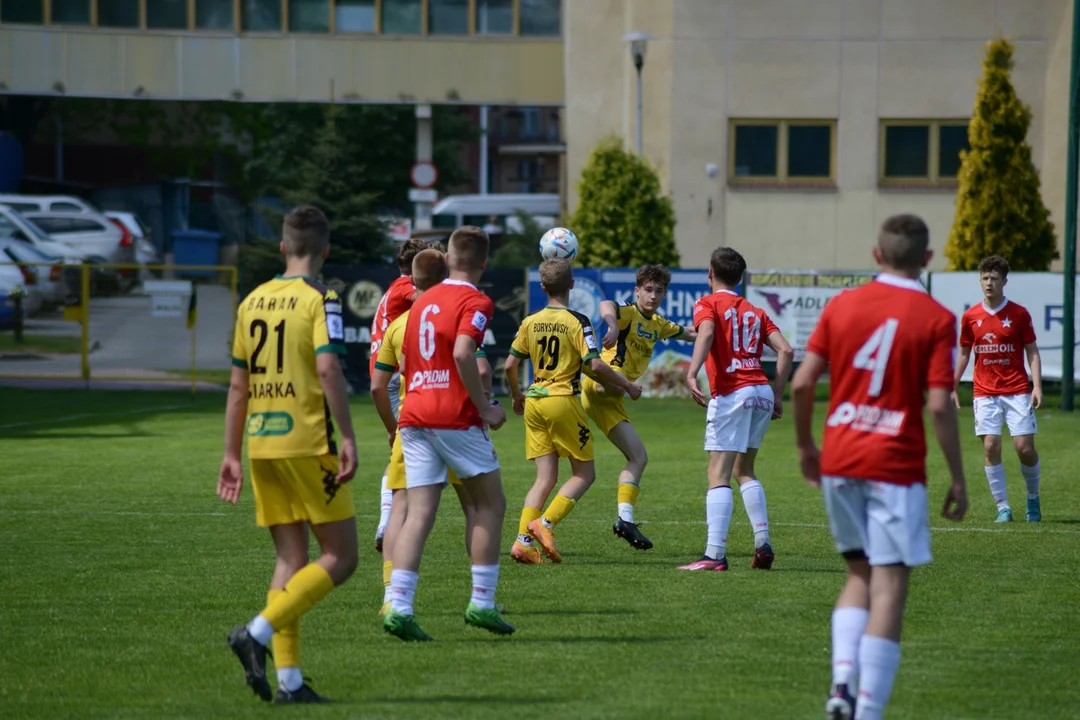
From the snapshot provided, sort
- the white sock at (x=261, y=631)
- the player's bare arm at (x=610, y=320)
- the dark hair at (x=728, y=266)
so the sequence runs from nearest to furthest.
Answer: the white sock at (x=261, y=631), the dark hair at (x=728, y=266), the player's bare arm at (x=610, y=320)

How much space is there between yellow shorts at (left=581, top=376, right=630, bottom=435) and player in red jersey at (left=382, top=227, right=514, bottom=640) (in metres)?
3.49

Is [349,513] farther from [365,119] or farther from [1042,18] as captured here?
[365,119]

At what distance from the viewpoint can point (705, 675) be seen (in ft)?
22.5

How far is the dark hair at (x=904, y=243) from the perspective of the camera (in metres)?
5.74

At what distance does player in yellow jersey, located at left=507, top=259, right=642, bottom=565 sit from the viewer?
10.1 m

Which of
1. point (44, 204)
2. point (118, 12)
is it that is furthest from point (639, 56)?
point (44, 204)

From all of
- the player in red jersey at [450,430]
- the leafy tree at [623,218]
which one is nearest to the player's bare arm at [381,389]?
the player in red jersey at [450,430]

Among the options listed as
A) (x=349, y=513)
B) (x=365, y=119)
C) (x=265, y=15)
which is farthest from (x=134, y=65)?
(x=349, y=513)

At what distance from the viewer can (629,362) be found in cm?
1164

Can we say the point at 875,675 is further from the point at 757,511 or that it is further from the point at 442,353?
the point at 757,511

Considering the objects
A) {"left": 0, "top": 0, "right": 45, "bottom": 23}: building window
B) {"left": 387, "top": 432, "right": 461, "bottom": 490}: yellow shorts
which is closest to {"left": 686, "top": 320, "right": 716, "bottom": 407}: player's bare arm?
{"left": 387, "top": 432, "right": 461, "bottom": 490}: yellow shorts

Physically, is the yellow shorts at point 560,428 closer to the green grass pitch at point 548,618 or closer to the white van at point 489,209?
the green grass pitch at point 548,618

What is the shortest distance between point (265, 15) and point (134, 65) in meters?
3.57

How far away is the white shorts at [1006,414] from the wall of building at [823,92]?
61.2 feet
